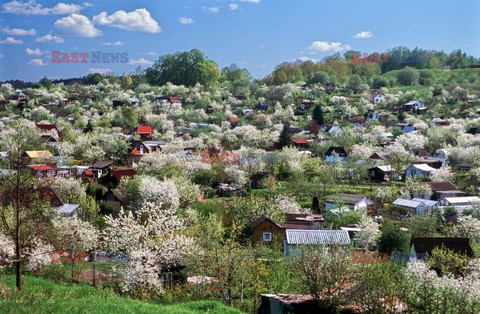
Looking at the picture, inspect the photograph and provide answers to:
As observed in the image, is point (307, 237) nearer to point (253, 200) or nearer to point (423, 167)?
point (253, 200)

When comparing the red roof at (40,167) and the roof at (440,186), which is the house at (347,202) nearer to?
the roof at (440,186)

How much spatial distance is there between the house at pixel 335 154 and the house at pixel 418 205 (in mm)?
15264

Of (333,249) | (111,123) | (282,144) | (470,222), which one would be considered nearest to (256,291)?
(333,249)

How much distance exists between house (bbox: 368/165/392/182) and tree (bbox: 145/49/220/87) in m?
64.4

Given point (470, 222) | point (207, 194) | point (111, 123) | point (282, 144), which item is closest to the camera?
point (470, 222)

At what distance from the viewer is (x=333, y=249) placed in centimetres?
1456

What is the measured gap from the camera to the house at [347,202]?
31.3 meters

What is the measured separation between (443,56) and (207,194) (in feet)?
390

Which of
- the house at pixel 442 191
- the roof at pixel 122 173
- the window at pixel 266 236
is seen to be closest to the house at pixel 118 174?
the roof at pixel 122 173

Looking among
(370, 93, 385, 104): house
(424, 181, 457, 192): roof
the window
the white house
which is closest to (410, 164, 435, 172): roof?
(424, 181, 457, 192): roof

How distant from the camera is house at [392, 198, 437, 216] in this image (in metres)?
31.6

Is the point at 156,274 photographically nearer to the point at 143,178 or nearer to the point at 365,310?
the point at 365,310

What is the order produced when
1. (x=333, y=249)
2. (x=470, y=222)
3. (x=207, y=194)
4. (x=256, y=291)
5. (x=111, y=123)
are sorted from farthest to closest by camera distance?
1. (x=111, y=123)
2. (x=207, y=194)
3. (x=470, y=222)
4. (x=256, y=291)
5. (x=333, y=249)

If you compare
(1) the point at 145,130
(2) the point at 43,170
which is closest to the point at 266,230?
(2) the point at 43,170
